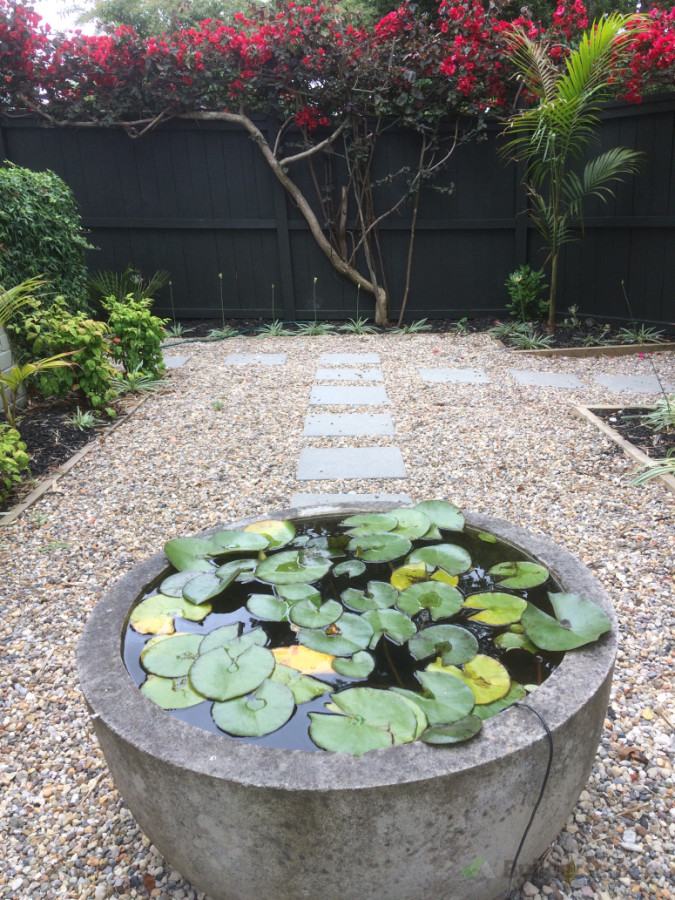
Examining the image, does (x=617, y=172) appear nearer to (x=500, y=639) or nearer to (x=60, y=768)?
(x=500, y=639)

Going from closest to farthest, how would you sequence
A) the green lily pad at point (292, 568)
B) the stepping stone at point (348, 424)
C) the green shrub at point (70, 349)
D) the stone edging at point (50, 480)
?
the green lily pad at point (292, 568), the stone edging at point (50, 480), the stepping stone at point (348, 424), the green shrub at point (70, 349)

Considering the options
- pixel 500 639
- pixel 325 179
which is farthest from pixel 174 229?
pixel 500 639

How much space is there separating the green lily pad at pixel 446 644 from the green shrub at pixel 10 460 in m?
1.98

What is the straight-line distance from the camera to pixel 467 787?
836 mm

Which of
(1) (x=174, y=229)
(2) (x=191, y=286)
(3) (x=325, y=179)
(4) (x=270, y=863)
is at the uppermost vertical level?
(3) (x=325, y=179)

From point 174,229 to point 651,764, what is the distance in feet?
18.0

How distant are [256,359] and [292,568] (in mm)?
3486

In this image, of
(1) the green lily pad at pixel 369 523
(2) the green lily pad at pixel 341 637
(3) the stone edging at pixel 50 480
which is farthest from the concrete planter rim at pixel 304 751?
(3) the stone edging at pixel 50 480

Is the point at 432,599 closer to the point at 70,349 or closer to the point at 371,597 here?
the point at 371,597

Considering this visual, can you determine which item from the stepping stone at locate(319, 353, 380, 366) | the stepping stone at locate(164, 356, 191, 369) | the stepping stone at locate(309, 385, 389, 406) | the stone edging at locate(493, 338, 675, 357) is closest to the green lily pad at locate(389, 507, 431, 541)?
the stepping stone at locate(309, 385, 389, 406)

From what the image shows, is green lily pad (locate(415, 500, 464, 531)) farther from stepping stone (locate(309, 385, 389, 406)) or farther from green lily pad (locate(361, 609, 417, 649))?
stepping stone (locate(309, 385, 389, 406))

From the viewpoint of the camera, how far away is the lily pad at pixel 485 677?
986 mm

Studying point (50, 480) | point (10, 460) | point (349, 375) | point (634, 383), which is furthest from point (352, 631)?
point (634, 383)

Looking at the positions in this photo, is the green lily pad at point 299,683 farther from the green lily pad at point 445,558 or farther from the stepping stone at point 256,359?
the stepping stone at point 256,359
